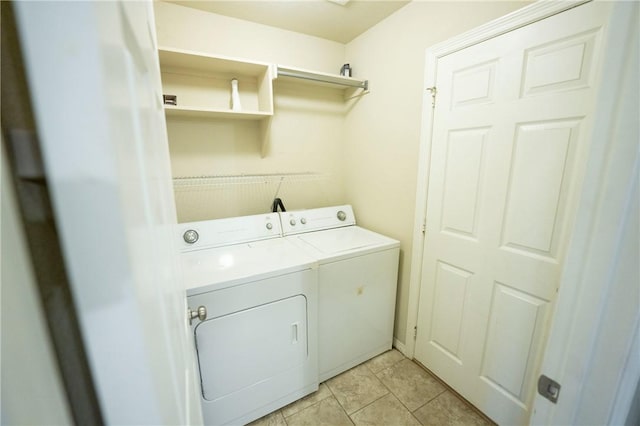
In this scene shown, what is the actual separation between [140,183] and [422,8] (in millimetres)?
2151

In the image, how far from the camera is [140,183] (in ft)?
1.06

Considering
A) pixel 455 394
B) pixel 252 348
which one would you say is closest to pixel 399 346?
pixel 455 394

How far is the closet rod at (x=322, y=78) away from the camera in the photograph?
200 cm

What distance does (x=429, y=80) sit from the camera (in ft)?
5.57

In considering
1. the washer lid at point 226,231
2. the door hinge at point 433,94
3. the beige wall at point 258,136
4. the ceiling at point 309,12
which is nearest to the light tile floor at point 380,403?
the washer lid at point 226,231

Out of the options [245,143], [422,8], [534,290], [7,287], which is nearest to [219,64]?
[245,143]

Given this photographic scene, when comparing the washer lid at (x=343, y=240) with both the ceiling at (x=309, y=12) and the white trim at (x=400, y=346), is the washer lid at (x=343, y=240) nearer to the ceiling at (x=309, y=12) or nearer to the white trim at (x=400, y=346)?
the white trim at (x=400, y=346)

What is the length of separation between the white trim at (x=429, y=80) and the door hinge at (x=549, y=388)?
4.10 feet

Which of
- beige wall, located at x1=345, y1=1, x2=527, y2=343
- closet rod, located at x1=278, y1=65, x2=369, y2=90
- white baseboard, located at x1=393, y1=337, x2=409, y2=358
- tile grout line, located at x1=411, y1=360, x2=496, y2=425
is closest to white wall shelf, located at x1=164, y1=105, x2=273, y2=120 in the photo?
closet rod, located at x1=278, y1=65, x2=369, y2=90

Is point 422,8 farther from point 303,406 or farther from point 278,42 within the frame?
point 303,406

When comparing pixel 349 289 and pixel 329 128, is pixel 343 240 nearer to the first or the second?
pixel 349 289

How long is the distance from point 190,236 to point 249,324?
76 centimetres

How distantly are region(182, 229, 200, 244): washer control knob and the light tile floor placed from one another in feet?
4.06

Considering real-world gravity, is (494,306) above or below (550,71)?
below
